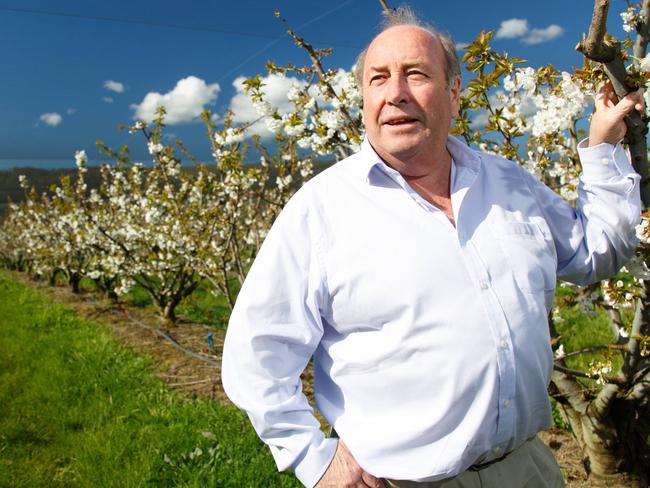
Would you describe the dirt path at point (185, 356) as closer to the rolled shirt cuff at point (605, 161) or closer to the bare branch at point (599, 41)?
the rolled shirt cuff at point (605, 161)

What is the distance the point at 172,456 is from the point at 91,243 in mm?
5957

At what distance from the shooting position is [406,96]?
1561 mm

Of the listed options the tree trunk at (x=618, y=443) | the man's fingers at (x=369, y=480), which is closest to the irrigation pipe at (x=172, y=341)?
the tree trunk at (x=618, y=443)

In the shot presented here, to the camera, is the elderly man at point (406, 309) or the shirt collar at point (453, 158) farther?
the shirt collar at point (453, 158)

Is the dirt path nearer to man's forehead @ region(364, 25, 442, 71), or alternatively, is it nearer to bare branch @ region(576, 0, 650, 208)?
bare branch @ region(576, 0, 650, 208)

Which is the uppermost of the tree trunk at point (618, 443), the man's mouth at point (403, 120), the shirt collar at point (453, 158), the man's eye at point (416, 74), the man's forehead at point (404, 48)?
the man's forehead at point (404, 48)

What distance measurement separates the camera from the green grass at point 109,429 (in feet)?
10.4

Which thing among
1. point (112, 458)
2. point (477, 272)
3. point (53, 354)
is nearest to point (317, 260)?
point (477, 272)

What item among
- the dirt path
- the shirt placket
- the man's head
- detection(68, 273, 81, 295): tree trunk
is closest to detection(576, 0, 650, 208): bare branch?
the man's head

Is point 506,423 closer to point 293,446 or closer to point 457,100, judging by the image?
point 293,446

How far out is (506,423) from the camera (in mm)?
1441

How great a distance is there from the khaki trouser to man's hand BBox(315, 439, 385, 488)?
60mm

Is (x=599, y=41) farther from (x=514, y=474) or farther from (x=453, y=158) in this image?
(x=514, y=474)

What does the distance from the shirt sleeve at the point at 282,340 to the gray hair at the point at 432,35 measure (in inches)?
26.0
